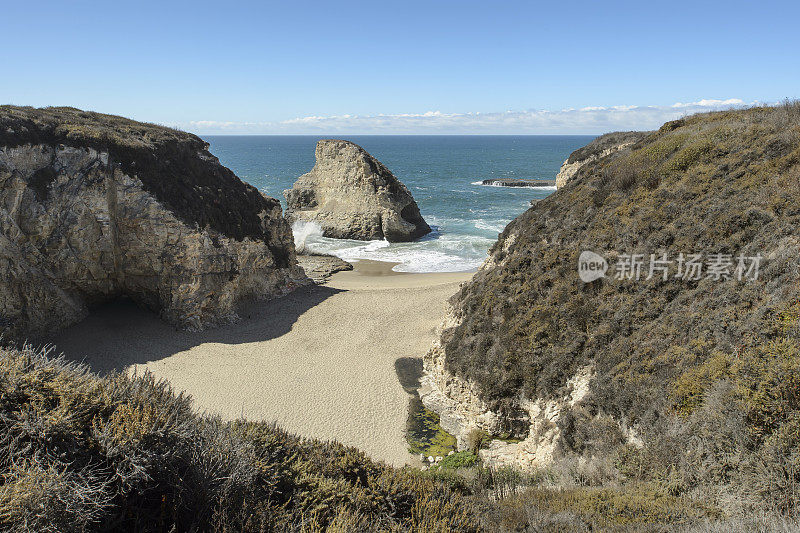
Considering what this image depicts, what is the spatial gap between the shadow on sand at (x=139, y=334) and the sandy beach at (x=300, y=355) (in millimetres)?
39

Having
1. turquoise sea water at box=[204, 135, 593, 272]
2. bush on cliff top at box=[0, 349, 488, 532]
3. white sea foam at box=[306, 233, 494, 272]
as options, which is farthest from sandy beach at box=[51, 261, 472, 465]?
turquoise sea water at box=[204, 135, 593, 272]

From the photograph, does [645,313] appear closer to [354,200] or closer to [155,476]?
[155,476]

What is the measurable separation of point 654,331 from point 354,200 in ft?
114

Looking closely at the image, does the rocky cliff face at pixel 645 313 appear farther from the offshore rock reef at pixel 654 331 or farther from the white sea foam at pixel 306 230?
the white sea foam at pixel 306 230

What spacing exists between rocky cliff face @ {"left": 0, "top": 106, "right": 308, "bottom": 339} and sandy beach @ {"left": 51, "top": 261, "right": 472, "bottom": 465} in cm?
127

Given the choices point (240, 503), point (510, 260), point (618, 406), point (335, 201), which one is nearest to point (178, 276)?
point (510, 260)

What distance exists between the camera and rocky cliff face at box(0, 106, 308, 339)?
1719cm

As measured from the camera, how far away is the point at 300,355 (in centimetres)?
1762

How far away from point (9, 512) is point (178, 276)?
17581mm

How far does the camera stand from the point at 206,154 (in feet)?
85.2

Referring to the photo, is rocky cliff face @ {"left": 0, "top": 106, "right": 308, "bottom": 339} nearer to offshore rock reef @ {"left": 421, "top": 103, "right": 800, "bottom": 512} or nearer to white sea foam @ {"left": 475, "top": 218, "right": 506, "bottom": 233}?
offshore rock reef @ {"left": 421, "top": 103, "right": 800, "bottom": 512}

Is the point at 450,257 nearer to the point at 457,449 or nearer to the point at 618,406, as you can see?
the point at 457,449

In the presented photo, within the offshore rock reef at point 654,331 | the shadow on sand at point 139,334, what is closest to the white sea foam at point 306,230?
the shadow on sand at point 139,334

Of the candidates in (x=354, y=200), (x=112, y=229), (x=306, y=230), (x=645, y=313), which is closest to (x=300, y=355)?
(x=112, y=229)
